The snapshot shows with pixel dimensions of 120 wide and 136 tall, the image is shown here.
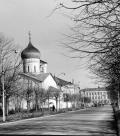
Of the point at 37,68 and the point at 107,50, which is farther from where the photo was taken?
the point at 37,68

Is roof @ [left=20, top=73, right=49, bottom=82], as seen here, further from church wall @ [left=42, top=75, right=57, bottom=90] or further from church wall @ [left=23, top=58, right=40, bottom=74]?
church wall @ [left=23, top=58, right=40, bottom=74]

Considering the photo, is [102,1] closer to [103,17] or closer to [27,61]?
[103,17]

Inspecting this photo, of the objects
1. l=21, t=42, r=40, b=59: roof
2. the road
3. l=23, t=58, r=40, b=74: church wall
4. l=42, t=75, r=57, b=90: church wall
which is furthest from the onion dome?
the road

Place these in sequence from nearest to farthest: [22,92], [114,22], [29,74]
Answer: [114,22], [22,92], [29,74]

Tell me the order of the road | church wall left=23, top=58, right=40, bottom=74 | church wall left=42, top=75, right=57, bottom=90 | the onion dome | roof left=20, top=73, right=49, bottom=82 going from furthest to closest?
church wall left=23, top=58, right=40, bottom=74, the onion dome, church wall left=42, top=75, right=57, bottom=90, roof left=20, top=73, right=49, bottom=82, the road

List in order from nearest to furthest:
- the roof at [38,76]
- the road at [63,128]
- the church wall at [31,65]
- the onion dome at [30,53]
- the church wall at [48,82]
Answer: the road at [63,128]
the roof at [38,76]
the church wall at [48,82]
the onion dome at [30,53]
the church wall at [31,65]

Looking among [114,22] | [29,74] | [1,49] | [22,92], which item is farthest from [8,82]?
[29,74]

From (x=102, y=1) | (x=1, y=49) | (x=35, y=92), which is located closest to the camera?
(x=102, y=1)

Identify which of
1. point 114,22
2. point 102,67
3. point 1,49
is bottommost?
point 102,67

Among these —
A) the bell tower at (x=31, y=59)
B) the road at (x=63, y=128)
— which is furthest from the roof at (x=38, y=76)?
the road at (x=63, y=128)

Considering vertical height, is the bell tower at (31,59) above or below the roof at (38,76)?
above

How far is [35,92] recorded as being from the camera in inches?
2781

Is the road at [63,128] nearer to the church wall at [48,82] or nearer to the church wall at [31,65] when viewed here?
the church wall at [48,82]

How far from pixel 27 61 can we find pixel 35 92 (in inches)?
1091
